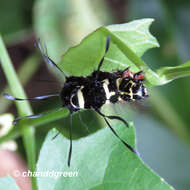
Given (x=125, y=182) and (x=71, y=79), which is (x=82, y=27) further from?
(x=125, y=182)

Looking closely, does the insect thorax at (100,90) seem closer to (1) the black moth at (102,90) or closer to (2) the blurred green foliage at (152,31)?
(1) the black moth at (102,90)

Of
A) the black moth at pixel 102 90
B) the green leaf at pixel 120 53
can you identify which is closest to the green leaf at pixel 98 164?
the black moth at pixel 102 90

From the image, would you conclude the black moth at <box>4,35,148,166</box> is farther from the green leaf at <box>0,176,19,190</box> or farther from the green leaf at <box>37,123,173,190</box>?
the green leaf at <box>0,176,19,190</box>

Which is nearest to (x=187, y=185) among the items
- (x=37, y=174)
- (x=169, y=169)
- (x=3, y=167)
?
(x=169, y=169)

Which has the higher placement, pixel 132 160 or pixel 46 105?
pixel 132 160

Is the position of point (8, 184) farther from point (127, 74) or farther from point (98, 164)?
point (127, 74)

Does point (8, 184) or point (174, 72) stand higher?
point (174, 72)

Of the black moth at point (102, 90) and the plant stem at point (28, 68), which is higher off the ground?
the black moth at point (102, 90)

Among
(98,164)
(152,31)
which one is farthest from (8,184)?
(152,31)
